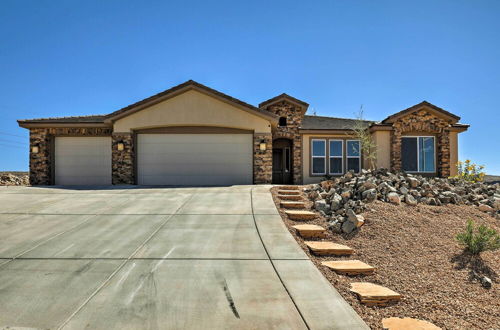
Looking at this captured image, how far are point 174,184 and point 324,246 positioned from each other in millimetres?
8677

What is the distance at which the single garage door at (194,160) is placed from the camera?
1215 centimetres

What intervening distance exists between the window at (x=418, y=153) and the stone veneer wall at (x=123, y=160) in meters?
13.2

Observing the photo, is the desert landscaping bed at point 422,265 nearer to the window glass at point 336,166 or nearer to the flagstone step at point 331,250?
the flagstone step at point 331,250

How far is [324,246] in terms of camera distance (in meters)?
4.77

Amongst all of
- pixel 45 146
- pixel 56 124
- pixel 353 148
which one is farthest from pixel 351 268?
pixel 45 146

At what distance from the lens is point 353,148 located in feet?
48.5

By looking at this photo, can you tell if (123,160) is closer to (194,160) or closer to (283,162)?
(194,160)

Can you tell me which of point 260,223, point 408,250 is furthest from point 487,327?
point 260,223

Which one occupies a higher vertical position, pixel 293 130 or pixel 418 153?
pixel 293 130

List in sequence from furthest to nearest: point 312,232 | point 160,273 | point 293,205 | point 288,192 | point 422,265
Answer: point 288,192 → point 293,205 → point 312,232 → point 422,265 → point 160,273

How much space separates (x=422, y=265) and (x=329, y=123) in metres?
12.6

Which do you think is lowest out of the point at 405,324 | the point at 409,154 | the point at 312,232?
the point at 405,324

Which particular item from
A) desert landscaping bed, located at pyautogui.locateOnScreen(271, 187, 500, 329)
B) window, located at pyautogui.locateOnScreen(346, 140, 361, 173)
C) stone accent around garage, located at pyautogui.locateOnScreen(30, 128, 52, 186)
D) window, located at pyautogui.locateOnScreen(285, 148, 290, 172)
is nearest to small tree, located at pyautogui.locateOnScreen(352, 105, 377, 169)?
window, located at pyautogui.locateOnScreen(346, 140, 361, 173)

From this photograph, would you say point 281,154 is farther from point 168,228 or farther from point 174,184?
point 168,228
